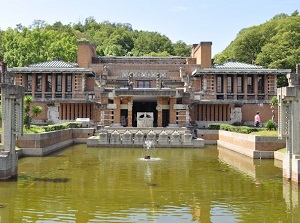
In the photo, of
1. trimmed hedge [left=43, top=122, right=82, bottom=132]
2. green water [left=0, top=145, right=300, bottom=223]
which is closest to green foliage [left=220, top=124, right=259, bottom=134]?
green water [left=0, top=145, right=300, bottom=223]

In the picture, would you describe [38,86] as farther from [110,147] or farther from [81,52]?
[110,147]

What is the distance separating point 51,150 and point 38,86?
19060mm

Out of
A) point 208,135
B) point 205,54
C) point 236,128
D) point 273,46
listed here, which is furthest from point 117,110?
point 273,46

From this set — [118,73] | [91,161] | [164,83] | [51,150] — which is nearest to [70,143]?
[51,150]

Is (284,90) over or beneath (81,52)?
beneath

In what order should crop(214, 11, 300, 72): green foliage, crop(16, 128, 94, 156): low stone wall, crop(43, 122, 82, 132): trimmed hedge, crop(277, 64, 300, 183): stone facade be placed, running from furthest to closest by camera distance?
crop(214, 11, 300, 72): green foliage < crop(43, 122, 82, 132): trimmed hedge < crop(16, 128, 94, 156): low stone wall < crop(277, 64, 300, 183): stone facade

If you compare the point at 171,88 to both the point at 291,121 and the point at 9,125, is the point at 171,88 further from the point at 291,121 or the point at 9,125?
the point at 9,125

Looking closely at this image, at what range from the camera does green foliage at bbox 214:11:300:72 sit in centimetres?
5212

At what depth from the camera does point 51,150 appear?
2481 cm

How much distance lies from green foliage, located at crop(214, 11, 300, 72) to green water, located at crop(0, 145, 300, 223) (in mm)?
35930

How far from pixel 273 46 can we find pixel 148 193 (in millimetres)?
47102

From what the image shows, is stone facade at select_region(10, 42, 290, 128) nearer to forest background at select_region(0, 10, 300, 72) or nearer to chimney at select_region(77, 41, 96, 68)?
chimney at select_region(77, 41, 96, 68)

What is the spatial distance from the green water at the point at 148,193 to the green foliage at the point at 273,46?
35930mm

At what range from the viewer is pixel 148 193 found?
12.5 metres
